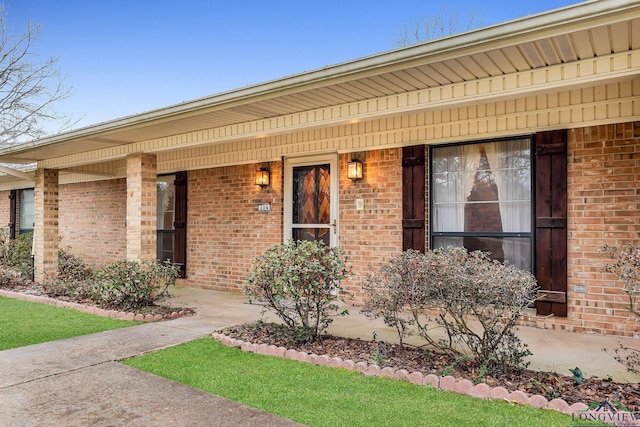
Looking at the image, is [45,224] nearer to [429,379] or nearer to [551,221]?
[429,379]

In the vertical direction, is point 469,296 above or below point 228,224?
below

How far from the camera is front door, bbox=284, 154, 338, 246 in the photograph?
7387 millimetres

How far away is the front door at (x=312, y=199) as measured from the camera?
7.39 metres

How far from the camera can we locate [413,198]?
6.38m

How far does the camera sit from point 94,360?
432 centimetres

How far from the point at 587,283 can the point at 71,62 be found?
1472 centimetres

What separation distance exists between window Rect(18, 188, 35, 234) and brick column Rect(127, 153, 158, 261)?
27.8ft

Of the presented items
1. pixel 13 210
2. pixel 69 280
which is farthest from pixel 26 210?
pixel 69 280

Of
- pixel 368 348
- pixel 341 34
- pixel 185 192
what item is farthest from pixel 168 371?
pixel 341 34

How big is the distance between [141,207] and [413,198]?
4279 millimetres

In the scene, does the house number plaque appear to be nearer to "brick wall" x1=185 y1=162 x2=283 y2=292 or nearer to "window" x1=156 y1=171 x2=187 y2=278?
"brick wall" x1=185 y1=162 x2=283 y2=292

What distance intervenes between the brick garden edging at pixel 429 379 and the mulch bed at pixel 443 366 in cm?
9

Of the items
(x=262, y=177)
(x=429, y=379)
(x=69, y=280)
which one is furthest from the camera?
(x=69, y=280)

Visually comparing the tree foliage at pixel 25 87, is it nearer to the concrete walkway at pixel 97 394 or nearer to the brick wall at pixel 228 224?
the brick wall at pixel 228 224
